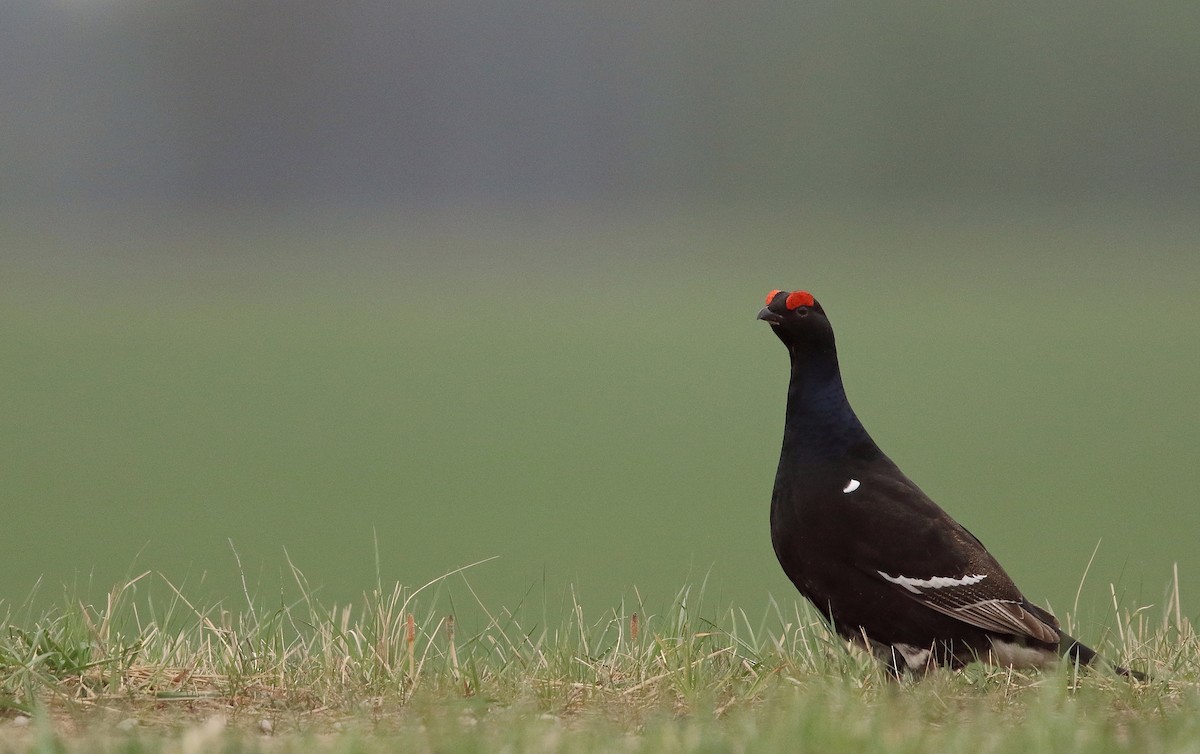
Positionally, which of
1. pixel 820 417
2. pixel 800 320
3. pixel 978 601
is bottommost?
pixel 978 601

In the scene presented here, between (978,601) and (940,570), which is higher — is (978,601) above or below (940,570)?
below

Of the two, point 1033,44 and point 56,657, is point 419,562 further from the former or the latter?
point 1033,44

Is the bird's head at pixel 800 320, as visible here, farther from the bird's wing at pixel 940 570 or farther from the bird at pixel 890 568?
the bird's wing at pixel 940 570

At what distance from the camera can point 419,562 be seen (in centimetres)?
1678

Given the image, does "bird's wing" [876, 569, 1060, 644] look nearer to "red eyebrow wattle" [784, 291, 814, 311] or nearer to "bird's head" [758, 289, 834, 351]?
"bird's head" [758, 289, 834, 351]

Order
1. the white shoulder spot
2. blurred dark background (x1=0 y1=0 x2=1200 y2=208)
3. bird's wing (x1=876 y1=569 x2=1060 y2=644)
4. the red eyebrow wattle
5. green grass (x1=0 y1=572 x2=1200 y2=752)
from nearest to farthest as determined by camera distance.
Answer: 1. green grass (x1=0 y1=572 x2=1200 y2=752)
2. bird's wing (x1=876 y1=569 x2=1060 y2=644)
3. the white shoulder spot
4. the red eyebrow wattle
5. blurred dark background (x1=0 y1=0 x2=1200 y2=208)

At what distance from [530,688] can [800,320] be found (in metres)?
2.35

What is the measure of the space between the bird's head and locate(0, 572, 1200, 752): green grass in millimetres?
1294

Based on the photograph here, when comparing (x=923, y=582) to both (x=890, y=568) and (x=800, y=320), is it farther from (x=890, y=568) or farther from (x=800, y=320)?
(x=800, y=320)

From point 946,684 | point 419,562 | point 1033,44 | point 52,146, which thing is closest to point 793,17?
point 1033,44

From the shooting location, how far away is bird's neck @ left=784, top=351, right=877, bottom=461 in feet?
20.7

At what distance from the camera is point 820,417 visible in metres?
6.36

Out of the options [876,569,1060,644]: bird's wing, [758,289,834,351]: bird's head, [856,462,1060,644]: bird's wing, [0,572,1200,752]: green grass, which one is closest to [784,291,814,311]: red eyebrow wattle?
[758,289,834,351]: bird's head

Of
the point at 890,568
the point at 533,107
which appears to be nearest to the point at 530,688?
the point at 890,568
